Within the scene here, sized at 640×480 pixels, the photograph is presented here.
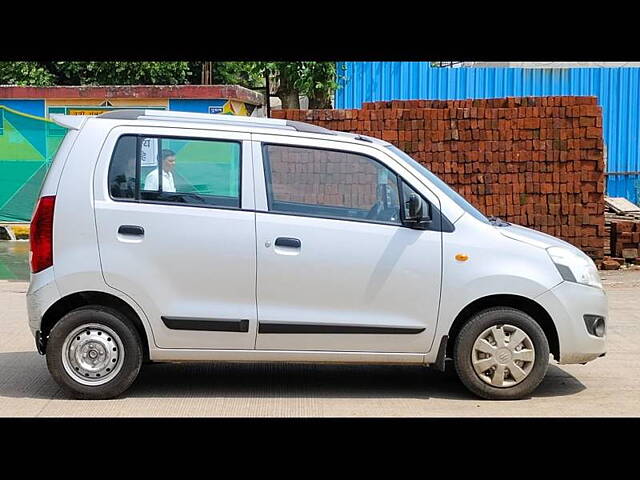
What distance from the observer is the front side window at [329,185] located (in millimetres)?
6891

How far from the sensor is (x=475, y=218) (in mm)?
7004

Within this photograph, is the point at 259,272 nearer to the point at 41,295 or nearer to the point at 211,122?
the point at 211,122

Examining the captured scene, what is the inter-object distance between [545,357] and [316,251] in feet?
5.95

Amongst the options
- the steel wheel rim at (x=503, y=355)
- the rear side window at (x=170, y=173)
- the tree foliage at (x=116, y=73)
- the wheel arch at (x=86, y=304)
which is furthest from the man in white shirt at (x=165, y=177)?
the tree foliage at (x=116, y=73)

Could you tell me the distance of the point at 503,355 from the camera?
6867mm

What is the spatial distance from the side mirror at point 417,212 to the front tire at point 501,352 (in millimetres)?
772

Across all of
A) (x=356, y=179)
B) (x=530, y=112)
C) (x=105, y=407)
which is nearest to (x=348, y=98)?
(x=530, y=112)

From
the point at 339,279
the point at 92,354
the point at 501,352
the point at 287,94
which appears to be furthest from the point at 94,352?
the point at 287,94

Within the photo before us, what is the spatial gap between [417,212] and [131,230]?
2.03 metres

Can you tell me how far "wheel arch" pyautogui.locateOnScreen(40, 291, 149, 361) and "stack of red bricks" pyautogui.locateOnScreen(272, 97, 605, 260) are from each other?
23.2 feet
